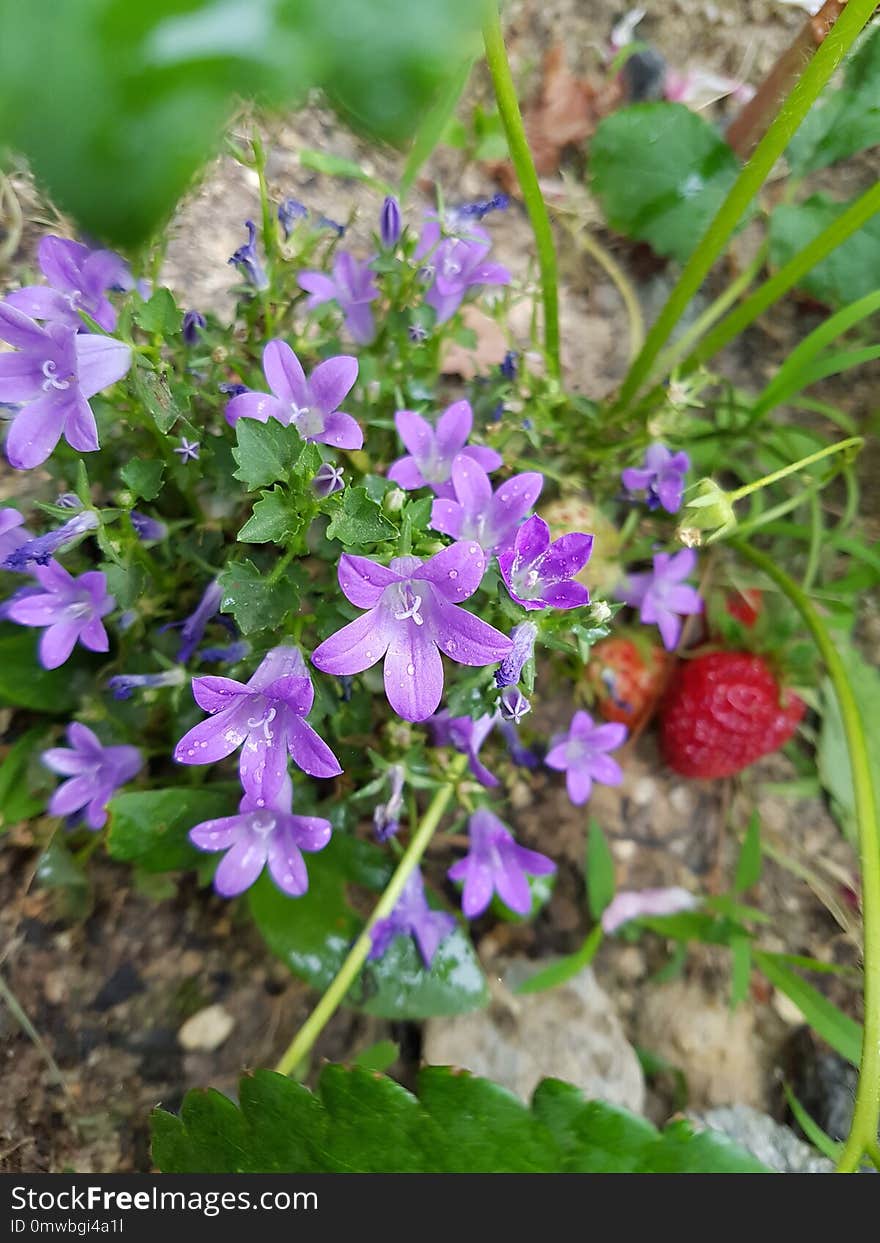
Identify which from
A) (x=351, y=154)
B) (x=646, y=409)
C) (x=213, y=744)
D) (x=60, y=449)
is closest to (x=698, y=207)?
(x=646, y=409)

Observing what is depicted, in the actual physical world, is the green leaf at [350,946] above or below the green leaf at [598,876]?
below

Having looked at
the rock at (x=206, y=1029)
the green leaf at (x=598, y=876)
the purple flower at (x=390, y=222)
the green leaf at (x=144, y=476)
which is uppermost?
the purple flower at (x=390, y=222)

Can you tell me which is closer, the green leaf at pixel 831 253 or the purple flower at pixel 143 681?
the purple flower at pixel 143 681

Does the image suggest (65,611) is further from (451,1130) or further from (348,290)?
(451,1130)

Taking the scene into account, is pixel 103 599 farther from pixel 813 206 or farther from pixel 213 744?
pixel 813 206

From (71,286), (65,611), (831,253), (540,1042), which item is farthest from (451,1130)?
(831,253)

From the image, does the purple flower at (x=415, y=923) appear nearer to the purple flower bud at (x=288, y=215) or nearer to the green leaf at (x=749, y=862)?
the green leaf at (x=749, y=862)

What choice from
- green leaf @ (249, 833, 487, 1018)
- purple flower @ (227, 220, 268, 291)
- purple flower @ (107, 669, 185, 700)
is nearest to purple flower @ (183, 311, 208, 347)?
purple flower @ (227, 220, 268, 291)

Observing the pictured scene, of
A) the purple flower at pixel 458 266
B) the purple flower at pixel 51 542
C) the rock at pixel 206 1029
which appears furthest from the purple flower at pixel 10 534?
the rock at pixel 206 1029
